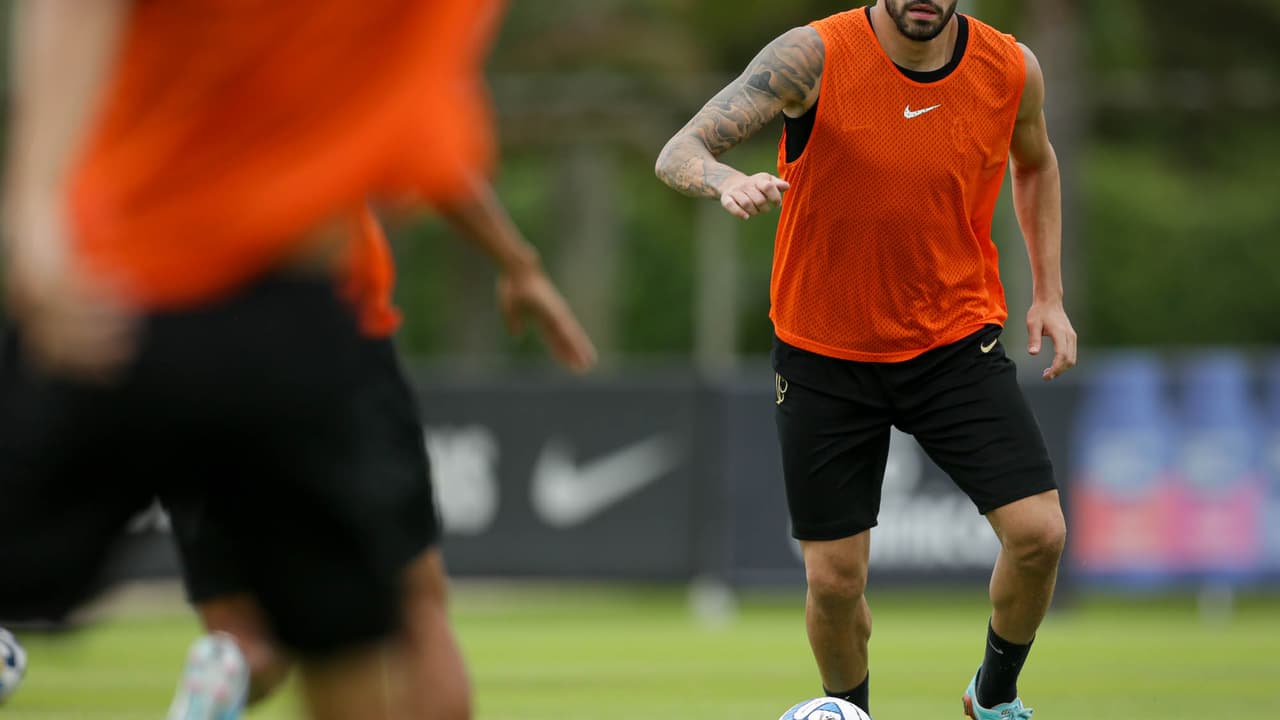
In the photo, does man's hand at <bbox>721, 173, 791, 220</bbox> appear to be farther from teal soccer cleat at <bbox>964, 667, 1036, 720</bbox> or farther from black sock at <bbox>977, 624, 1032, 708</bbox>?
teal soccer cleat at <bbox>964, 667, 1036, 720</bbox>

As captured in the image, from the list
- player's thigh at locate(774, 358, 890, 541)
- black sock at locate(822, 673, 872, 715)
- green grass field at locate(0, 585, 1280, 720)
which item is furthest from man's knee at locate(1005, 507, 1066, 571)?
green grass field at locate(0, 585, 1280, 720)

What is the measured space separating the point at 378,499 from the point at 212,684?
6.12 ft

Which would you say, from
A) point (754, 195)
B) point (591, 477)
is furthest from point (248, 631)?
point (591, 477)

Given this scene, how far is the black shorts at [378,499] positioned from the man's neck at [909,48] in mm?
2091

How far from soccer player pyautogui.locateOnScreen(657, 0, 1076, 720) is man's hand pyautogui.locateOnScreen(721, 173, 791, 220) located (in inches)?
25.7

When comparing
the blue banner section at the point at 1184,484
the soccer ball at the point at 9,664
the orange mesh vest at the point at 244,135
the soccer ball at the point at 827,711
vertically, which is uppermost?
the orange mesh vest at the point at 244,135

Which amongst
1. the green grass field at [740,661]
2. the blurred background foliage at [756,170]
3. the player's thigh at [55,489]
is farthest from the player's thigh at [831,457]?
the blurred background foliage at [756,170]

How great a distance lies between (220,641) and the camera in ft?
15.8

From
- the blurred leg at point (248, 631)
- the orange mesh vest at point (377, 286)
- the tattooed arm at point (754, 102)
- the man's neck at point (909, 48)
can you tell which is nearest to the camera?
the orange mesh vest at point (377, 286)

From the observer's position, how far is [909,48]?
20.4 ft

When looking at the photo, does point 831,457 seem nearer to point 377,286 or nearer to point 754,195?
point 754,195

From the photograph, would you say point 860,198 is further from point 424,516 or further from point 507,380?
point 507,380

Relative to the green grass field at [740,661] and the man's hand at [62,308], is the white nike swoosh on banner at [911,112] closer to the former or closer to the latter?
the man's hand at [62,308]

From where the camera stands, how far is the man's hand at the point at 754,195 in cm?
509
